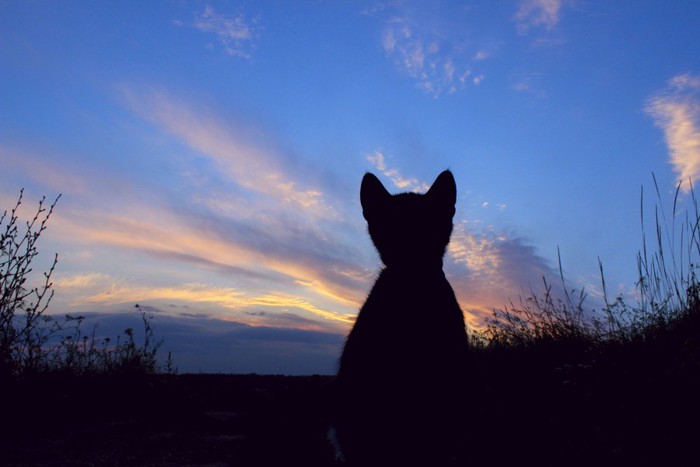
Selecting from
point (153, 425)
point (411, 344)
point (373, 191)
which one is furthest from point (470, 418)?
point (153, 425)

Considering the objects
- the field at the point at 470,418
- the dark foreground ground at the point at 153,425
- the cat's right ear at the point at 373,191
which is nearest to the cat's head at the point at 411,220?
the cat's right ear at the point at 373,191

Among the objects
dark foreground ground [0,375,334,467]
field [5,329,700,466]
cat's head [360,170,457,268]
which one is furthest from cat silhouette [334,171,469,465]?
dark foreground ground [0,375,334,467]

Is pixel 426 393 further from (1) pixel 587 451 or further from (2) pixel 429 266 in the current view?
(1) pixel 587 451

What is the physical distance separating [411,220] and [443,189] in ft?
1.12

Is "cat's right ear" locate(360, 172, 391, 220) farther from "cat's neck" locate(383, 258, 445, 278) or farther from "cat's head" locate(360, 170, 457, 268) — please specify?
"cat's neck" locate(383, 258, 445, 278)

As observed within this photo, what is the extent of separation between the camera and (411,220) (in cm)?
337

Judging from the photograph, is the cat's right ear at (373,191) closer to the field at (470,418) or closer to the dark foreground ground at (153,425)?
the field at (470,418)

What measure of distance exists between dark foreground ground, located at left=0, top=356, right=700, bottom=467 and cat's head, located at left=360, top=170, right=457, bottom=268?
1084mm

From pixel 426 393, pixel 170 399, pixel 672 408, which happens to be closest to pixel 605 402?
pixel 672 408

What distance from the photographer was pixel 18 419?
5.63 meters

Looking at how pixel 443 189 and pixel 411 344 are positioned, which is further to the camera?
pixel 443 189

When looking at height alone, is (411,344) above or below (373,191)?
below

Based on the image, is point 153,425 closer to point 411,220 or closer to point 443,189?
point 411,220

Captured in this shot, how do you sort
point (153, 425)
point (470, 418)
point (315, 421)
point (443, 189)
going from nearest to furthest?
point (443, 189) < point (470, 418) < point (153, 425) < point (315, 421)
